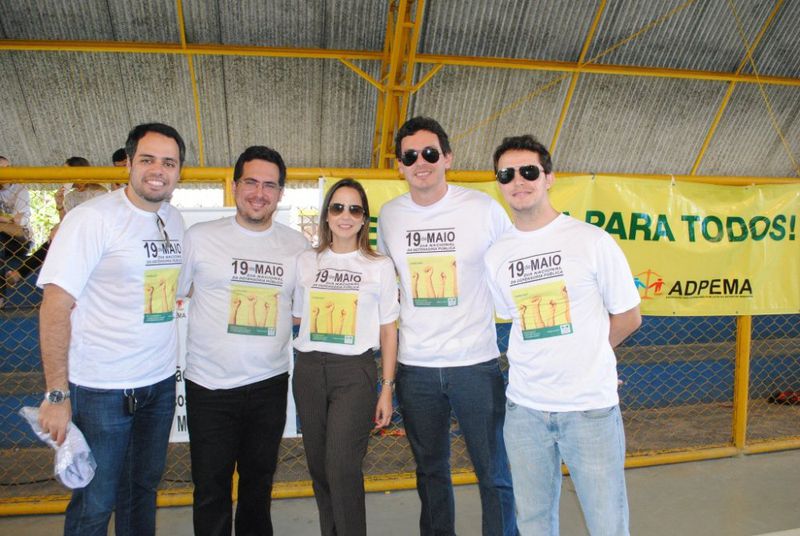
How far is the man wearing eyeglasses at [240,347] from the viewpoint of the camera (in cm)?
240

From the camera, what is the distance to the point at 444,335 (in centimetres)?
244

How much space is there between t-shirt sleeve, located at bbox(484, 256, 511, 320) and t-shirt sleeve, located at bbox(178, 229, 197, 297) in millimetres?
1240

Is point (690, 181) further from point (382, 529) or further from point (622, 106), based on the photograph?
point (622, 106)

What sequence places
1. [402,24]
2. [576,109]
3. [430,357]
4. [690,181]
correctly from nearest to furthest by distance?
1. [430,357]
2. [690,181]
3. [402,24]
4. [576,109]

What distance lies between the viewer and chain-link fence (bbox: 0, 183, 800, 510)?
13.7 feet

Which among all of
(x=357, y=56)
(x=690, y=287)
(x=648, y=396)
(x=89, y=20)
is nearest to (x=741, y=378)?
(x=690, y=287)

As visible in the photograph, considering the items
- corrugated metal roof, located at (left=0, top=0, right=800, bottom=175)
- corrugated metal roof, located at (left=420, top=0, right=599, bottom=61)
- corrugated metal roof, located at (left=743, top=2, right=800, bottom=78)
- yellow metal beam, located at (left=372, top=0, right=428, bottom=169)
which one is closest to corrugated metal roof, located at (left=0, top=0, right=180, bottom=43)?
corrugated metal roof, located at (left=0, top=0, right=800, bottom=175)

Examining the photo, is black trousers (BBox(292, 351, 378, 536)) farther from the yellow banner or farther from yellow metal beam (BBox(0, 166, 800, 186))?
the yellow banner

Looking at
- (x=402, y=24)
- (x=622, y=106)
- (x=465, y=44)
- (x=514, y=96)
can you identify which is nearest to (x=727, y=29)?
(x=622, y=106)

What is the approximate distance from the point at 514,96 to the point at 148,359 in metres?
10.5

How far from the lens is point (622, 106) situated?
12.2m

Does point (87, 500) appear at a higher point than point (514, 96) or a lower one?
lower

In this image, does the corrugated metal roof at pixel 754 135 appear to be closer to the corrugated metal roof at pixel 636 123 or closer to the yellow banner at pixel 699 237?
the corrugated metal roof at pixel 636 123

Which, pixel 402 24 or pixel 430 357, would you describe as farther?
pixel 402 24
